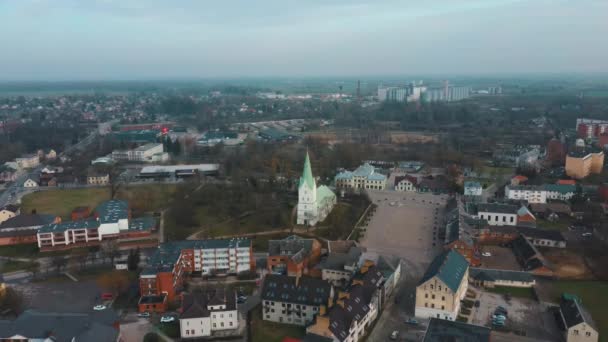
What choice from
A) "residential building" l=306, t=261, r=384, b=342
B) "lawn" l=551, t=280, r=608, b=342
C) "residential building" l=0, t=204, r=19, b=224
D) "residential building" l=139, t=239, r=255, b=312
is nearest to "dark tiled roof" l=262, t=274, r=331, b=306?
"residential building" l=306, t=261, r=384, b=342

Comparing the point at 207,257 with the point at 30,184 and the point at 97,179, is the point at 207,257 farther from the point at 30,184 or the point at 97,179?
the point at 30,184

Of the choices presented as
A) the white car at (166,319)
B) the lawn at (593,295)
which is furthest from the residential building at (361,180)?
the white car at (166,319)

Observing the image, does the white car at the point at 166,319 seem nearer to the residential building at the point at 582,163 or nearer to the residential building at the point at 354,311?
the residential building at the point at 354,311

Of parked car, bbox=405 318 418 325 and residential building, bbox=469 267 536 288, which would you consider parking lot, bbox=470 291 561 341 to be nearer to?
residential building, bbox=469 267 536 288

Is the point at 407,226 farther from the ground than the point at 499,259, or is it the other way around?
the point at 407,226

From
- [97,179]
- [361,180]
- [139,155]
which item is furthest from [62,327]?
[139,155]
